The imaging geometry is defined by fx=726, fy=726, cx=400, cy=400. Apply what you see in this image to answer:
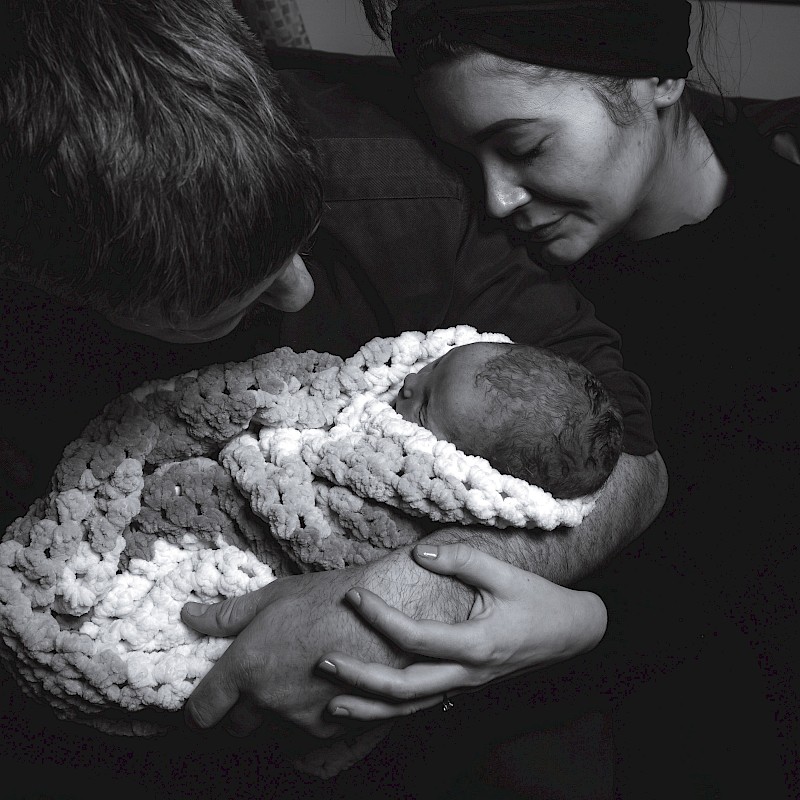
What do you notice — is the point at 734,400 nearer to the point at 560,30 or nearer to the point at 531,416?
the point at 531,416

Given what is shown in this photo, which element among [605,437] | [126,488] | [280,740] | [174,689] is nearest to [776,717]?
[605,437]

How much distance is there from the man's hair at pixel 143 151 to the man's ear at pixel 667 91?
63 cm

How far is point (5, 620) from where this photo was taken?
3.22ft

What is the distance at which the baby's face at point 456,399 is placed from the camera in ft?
3.40

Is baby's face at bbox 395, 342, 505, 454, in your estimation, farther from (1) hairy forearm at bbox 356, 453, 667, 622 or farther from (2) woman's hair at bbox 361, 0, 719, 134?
(2) woman's hair at bbox 361, 0, 719, 134

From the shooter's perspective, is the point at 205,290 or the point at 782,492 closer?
the point at 205,290

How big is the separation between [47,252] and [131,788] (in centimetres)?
104

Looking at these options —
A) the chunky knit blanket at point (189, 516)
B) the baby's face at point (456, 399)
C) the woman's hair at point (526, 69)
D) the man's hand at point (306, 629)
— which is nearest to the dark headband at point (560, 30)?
the woman's hair at point (526, 69)

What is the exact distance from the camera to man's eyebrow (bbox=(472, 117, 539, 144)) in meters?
1.06

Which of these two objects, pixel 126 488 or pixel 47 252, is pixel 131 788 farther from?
pixel 47 252

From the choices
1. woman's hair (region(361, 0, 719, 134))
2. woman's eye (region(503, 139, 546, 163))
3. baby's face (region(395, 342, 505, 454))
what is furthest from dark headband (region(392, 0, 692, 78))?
baby's face (region(395, 342, 505, 454))

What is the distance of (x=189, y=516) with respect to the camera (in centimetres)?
106

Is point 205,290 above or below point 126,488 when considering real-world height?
above

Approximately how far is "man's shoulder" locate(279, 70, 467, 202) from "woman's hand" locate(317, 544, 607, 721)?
584 mm
